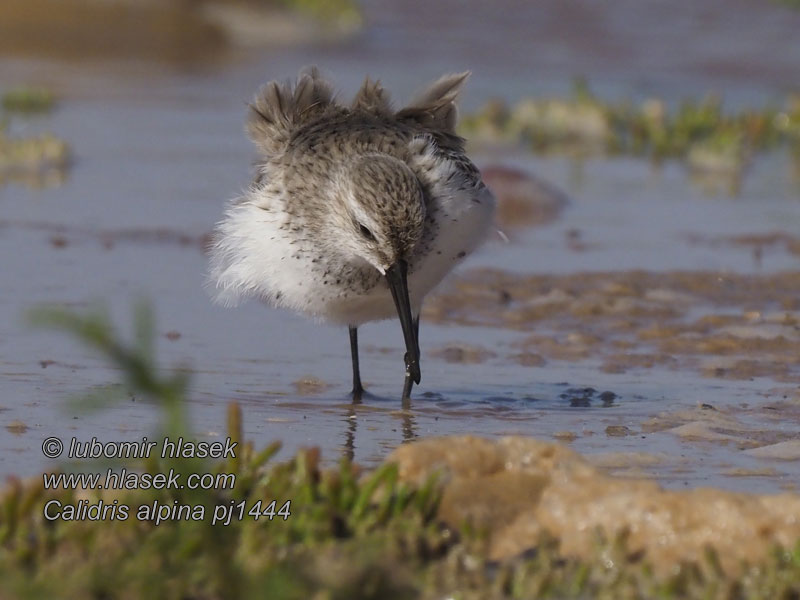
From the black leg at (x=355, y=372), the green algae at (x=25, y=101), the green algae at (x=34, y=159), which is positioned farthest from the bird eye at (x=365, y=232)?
the green algae at (x=25, y=101)

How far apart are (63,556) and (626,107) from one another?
11.0 metres

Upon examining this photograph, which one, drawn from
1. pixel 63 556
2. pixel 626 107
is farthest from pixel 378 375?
pixel 626 107

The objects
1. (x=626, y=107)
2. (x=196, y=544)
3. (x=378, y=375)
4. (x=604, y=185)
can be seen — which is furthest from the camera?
(x=626, y=107)

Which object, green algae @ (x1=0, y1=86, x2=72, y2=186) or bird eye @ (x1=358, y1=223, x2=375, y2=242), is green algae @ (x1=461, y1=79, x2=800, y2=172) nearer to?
green algae @ (x1=0, y1=86, x2=72, y2=186)

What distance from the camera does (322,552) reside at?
3354 mm

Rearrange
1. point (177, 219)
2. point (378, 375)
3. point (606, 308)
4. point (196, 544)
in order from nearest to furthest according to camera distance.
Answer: point (196, 544) < point (378, 375) < point (606, 308) < point (177, 219)

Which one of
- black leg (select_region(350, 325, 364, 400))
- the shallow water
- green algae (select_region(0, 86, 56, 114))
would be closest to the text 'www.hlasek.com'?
the shallow water

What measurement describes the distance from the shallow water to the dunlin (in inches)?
15.7

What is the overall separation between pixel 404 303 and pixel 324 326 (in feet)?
5.68

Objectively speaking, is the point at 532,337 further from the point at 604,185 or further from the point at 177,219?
the point at 604,185

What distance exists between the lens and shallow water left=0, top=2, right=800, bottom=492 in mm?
5270

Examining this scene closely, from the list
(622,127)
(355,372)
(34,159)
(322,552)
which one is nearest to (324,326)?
(355,372)

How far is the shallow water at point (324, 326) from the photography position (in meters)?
5.27

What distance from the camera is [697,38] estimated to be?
734 inches
